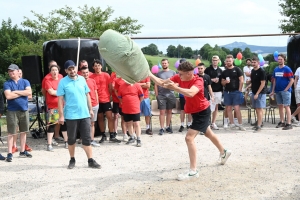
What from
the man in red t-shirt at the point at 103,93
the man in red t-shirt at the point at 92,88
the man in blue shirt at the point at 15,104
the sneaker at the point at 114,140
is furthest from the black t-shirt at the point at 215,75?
the man in blue shirt at the point at 15,104

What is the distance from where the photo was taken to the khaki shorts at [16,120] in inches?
304

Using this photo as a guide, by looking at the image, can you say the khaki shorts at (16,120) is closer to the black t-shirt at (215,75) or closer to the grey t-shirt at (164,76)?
the grey t-shirt at (164,76)

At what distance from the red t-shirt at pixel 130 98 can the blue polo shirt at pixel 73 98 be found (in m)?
2.04

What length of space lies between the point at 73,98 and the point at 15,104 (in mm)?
1674

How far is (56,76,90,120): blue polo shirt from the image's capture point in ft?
21.9

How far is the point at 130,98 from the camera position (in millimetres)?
8781

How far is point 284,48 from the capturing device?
1270 cm

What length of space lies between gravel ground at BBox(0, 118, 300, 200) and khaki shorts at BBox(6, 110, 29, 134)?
57 centimetres

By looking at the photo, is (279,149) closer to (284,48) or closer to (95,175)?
(95,175)

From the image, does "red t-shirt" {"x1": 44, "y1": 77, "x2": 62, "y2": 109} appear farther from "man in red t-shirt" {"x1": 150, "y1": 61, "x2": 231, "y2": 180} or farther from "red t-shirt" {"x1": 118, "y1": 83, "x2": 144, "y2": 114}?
"man in red t-shirt" {"x1": 150, "y1": 61, "x2": 231, "y2": 180}

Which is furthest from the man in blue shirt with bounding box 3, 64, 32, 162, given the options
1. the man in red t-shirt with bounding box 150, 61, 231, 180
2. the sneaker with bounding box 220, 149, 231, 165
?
the sneaker with bounding box 220, 149, 231, 165

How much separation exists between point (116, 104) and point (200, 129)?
401 centimetres

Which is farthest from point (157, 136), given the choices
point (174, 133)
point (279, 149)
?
point (279, 149)

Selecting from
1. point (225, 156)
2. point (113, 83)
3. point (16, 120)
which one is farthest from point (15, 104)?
point (225, 156)
